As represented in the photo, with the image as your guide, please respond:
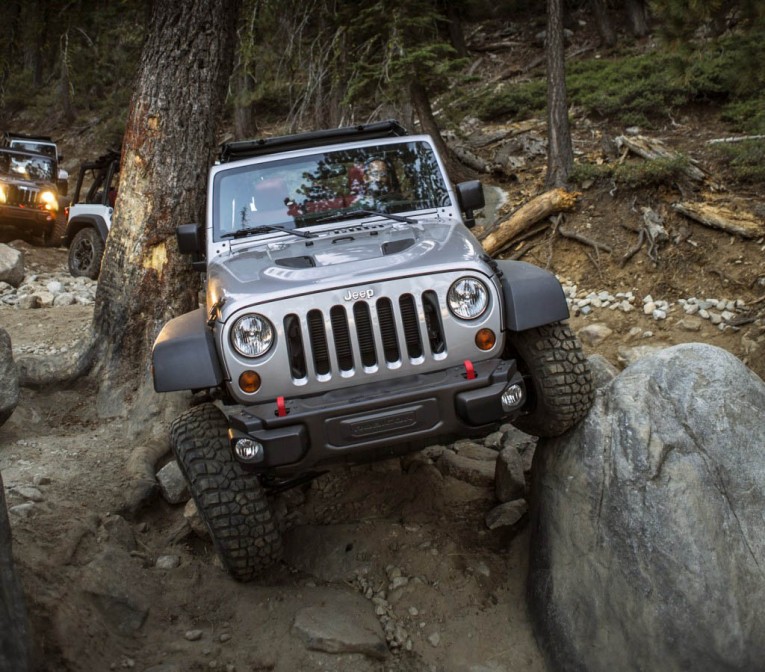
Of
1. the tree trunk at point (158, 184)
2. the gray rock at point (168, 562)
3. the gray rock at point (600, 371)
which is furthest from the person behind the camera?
the tree trunk at point (158, 184)

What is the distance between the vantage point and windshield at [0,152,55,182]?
1513 centimetres

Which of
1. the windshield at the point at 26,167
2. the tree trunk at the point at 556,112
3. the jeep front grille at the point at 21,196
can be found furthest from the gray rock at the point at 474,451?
the windshield at the point at 26,167

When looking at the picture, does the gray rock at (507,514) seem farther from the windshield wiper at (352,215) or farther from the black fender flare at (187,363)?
the black fender flare at (187,363)

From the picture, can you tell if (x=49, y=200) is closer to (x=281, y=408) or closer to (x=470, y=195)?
(x=470, y=195)

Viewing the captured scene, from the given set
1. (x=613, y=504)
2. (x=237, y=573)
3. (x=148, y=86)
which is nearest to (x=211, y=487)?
(x=237, y=573)

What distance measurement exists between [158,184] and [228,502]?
3183 millimetres

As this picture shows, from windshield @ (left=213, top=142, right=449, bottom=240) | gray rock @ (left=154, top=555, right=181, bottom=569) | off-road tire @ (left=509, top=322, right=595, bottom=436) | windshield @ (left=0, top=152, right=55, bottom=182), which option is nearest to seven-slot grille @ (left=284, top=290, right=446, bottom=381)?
off-road tire @ (left=509, top=322, right=595, bottom=436)

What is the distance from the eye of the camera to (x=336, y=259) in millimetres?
4172

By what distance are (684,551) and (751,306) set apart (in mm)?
3952

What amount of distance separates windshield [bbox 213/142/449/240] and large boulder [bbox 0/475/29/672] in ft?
7.65

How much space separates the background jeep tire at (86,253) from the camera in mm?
12208

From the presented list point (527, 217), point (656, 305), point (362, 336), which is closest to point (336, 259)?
point (362, 336)

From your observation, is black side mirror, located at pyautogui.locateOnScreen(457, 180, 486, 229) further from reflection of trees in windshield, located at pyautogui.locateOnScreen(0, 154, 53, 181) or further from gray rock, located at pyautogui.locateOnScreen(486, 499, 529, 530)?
reflection of trees in windshield, located at pyautogui.locateOnScreen(0, 154, 53, 181)

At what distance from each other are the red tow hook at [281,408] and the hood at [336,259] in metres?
0.48
